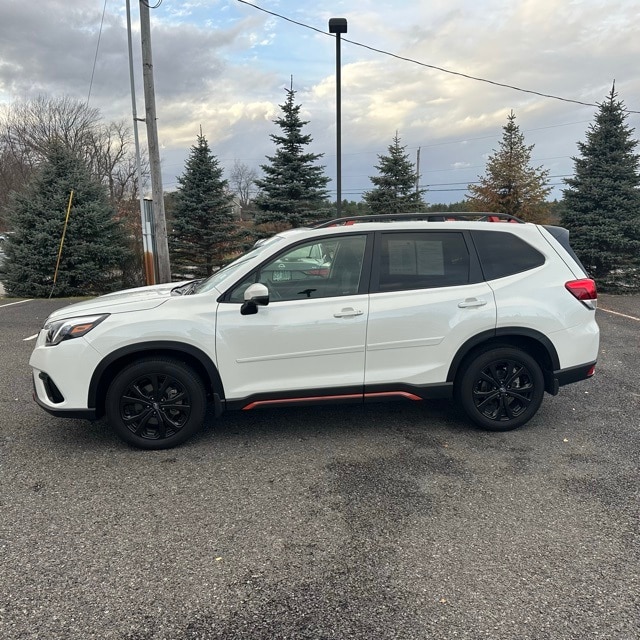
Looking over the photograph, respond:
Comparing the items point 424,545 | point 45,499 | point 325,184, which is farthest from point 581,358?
point 325,184

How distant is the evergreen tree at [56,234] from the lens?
13938 mm

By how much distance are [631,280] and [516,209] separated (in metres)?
3.89

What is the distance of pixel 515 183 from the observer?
15711 millimetres

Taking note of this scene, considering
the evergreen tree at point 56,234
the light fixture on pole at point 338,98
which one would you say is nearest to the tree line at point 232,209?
the evergreen tree at point 56,234

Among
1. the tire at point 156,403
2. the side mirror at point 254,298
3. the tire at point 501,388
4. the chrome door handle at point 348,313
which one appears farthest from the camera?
the tire at point 501,388

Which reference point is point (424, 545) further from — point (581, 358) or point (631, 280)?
point (631, 280)

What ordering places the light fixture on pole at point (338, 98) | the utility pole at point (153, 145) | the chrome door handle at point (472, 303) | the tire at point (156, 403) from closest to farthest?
the tire at point (156, 403) < the chrome door handle at point (472, 303) < the utility pole at point (153, 145) < the light fixture on pole at point (338, 98)

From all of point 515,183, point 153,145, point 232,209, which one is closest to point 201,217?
point 232,209

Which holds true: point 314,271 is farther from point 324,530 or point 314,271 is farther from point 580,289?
point 580,289

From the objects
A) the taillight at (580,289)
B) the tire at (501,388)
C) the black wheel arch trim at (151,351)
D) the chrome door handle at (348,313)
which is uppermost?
the taillight at (580,289)

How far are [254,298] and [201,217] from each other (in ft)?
47.9

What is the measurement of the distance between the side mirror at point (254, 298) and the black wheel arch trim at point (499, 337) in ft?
5.27

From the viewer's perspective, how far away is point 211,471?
3523 millimetres

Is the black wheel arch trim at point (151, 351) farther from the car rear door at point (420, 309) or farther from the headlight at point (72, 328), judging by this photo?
the car rear door at point (420, 309)
